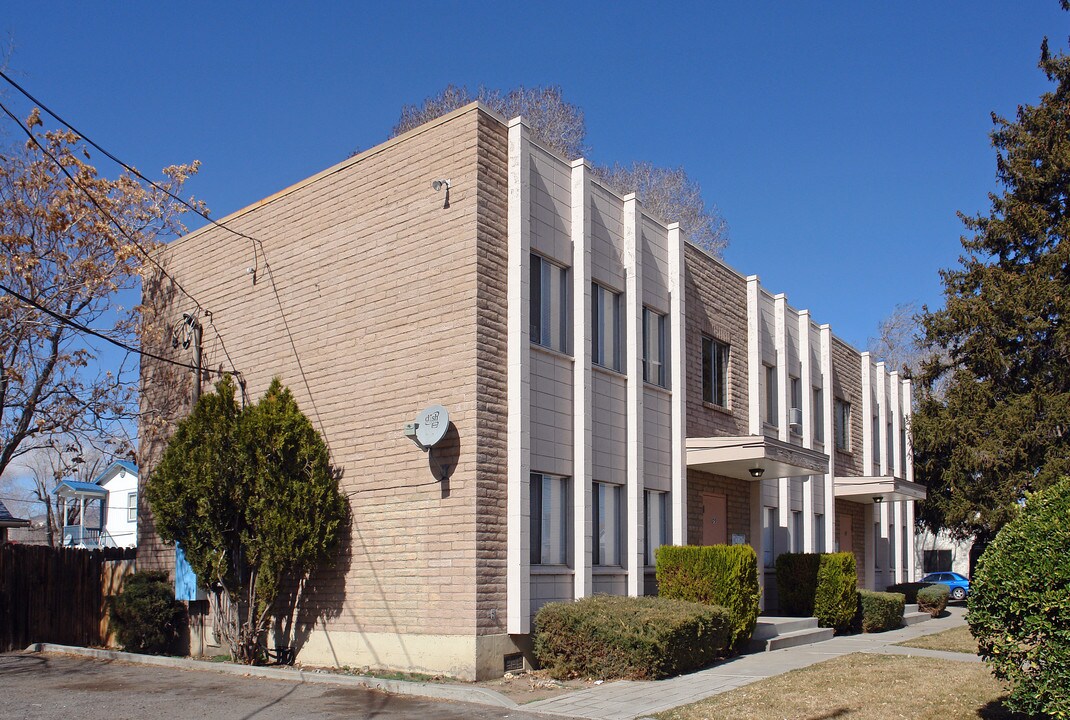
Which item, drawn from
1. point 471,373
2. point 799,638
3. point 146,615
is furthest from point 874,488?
point 146,615

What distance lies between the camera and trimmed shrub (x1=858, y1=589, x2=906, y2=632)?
2055 centimetres

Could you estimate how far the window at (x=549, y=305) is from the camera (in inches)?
599

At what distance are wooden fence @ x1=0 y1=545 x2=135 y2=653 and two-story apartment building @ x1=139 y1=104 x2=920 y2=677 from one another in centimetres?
139

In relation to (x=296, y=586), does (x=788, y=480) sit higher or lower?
higher

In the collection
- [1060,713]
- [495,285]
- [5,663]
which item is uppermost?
[495,285]

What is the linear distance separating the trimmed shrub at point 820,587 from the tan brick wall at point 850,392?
7144 mm

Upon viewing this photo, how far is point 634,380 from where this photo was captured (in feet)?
55.5

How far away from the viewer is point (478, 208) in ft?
46.7

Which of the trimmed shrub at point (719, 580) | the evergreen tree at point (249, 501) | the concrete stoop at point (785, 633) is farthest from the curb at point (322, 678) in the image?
the concrete stoop at point (785, 633)

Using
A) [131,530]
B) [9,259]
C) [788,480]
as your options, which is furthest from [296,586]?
[131,530]

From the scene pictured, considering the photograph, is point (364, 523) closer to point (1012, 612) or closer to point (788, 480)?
point (1012, 612)

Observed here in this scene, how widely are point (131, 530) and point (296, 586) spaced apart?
40110 millimetres

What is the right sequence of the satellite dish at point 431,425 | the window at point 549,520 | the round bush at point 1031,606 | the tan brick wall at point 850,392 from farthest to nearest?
the tan brick wall at point 850,392, the window at point 549,520, the satellite dish at point 431,425, the round bush at point 1031,606

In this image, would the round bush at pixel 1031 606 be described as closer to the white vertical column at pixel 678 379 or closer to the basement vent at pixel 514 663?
the basement vent at pixel 514 663
